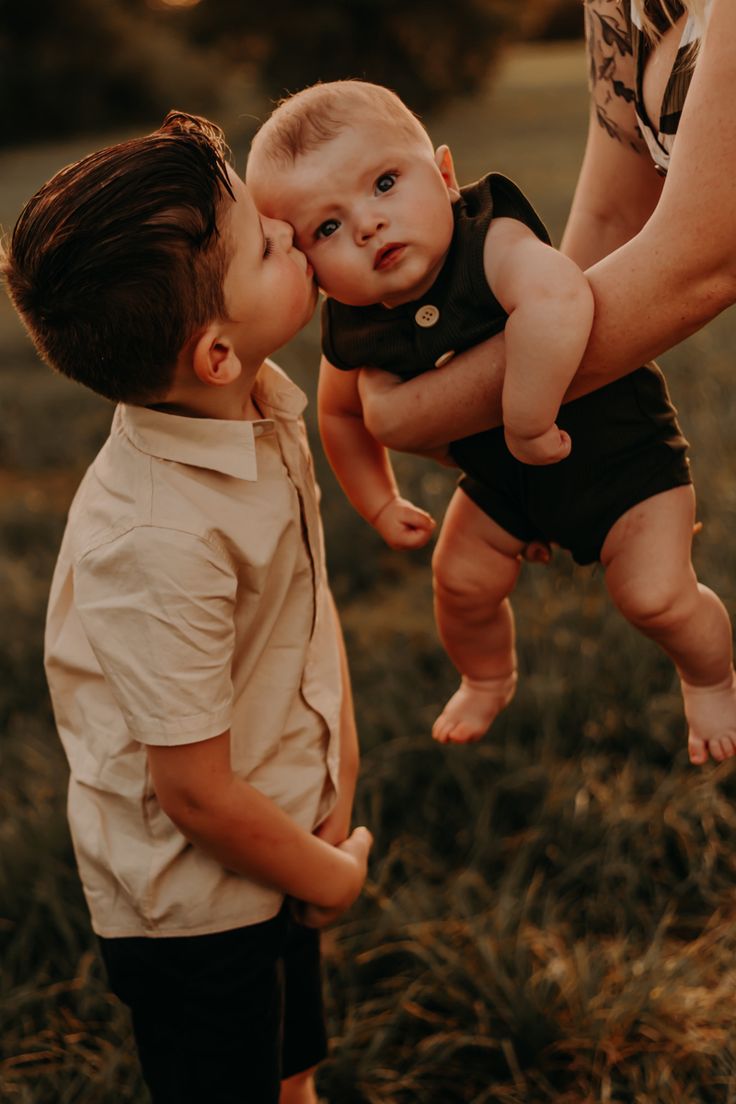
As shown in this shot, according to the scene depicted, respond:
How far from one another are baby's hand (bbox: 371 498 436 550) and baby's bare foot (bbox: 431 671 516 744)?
1.01ft

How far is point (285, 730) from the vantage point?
1.79 metres

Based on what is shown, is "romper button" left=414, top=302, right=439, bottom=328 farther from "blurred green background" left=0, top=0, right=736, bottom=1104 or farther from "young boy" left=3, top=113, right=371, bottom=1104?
"blurred green background" left=0, top=0, right=736, bottom=1104

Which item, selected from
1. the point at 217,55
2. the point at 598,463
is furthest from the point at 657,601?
the point at 217,55

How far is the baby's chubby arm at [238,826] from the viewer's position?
1.58 m

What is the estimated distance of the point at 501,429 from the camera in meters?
1.75

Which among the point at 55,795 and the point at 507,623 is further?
the point at 55,795

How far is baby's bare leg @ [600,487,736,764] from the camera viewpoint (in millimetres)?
1712

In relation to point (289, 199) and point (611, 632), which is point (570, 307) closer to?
point (289, 199)

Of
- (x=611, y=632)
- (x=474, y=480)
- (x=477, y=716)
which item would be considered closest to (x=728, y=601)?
(x=611, y=632)

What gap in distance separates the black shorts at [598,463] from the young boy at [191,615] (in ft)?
0.97

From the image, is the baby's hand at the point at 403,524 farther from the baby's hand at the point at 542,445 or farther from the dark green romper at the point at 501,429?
the baby's hand at the point at 542,445

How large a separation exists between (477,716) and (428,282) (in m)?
0.80

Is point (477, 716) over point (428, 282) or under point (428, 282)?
under

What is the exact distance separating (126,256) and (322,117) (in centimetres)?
34
